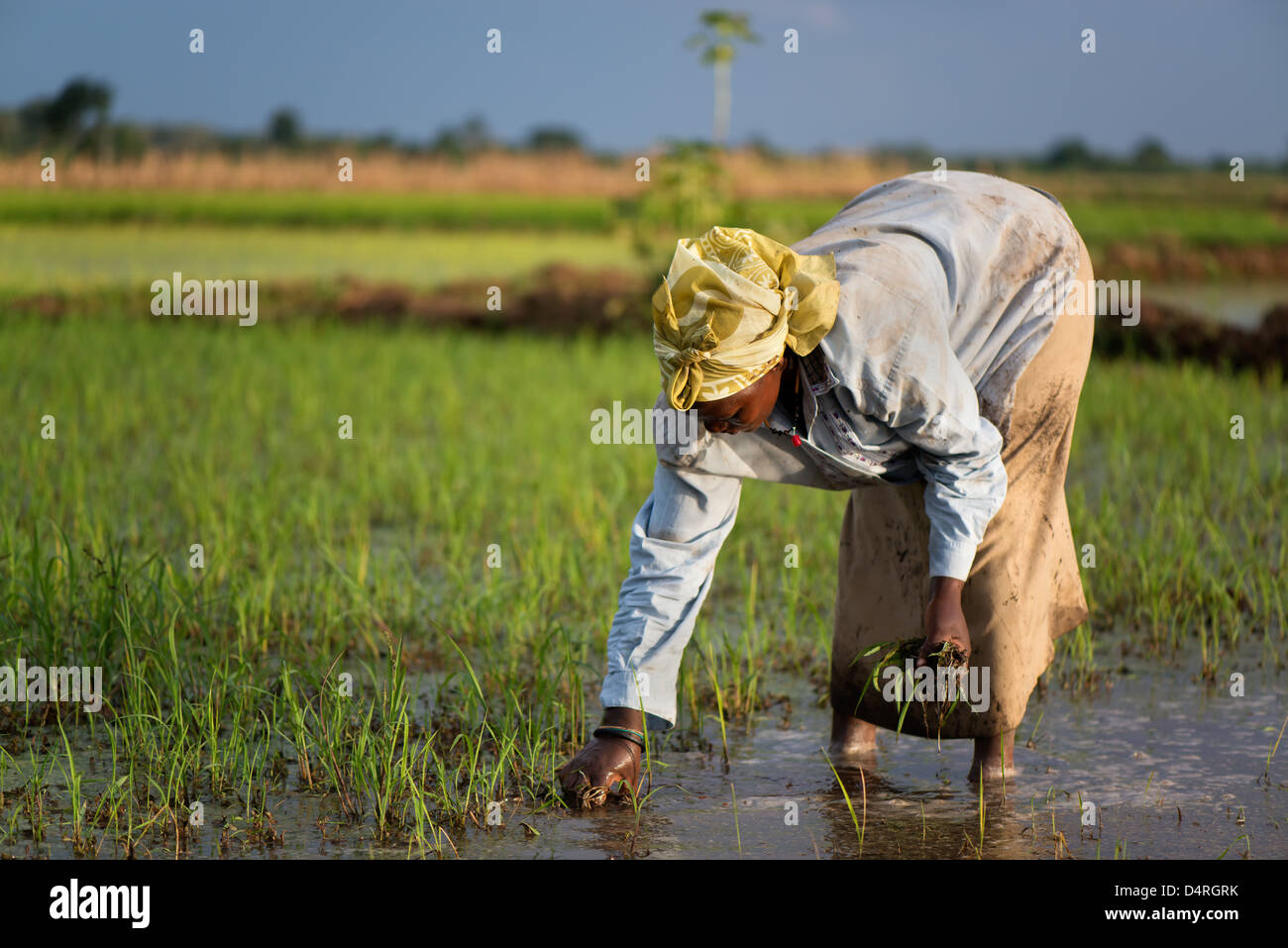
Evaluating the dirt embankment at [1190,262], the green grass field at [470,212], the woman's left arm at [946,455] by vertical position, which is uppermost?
the green grass field at [470,212]

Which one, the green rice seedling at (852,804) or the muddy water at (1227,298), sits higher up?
the muddy water at (1227,298)

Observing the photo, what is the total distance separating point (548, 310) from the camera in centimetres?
1111

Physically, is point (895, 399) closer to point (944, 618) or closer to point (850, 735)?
point (944, 618)

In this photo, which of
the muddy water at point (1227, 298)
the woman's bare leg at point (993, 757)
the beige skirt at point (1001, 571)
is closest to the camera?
the beige skirt at point (1001, 571)

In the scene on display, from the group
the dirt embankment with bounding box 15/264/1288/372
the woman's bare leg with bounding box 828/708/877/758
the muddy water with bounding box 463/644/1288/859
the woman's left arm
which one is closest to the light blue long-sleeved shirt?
the woman's left arm

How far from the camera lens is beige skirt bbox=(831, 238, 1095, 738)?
9.66 ft

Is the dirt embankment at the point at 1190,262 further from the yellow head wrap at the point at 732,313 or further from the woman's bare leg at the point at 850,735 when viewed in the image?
the yellow head wrap at the point at 732,313

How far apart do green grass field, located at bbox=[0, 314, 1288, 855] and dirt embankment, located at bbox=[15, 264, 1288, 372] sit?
2.80 ft

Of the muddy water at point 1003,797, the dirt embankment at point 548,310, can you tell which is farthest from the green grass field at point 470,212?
the muddy water at point 1003,797

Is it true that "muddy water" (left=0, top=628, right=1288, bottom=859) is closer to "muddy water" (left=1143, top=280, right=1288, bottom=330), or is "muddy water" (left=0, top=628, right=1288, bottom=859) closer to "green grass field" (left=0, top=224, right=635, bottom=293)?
"muddy water" (left=1143, top=280, right=1288, bottom=330)

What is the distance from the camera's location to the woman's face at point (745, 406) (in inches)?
96.5

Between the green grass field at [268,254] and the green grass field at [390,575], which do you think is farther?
the green grass field at [268,254]

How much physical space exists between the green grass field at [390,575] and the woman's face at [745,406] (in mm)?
848
